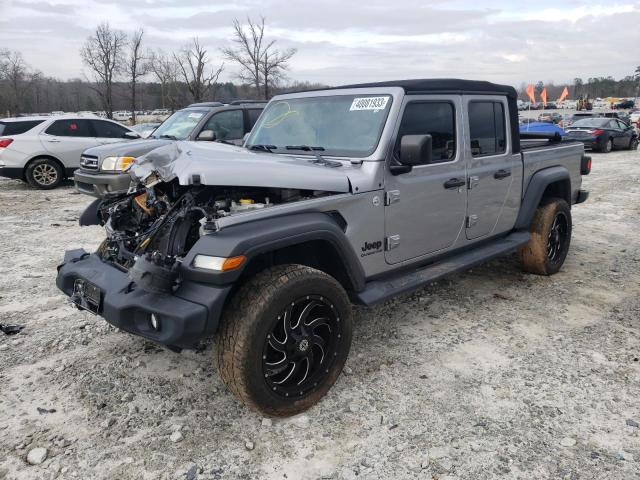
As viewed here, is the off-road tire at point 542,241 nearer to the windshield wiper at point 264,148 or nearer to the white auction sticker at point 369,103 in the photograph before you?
the white auction sticker at point 369,103

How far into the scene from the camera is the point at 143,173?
340 cm

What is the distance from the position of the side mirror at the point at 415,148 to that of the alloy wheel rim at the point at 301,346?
113 centimetres

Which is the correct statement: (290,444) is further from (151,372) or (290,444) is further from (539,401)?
A: (539,401)

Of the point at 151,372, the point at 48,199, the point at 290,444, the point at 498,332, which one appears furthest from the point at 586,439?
the point at 48,199

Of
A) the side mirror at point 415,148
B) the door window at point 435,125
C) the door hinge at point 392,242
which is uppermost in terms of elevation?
the door window at point 435,125

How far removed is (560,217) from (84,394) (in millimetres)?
5003

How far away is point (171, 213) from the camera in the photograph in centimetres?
325

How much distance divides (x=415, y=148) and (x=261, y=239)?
4.12 ft

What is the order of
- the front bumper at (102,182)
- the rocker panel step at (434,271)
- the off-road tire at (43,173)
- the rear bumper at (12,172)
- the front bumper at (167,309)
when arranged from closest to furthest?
the front bumper at (167,309), the rocker panel step at (434,271), the front bumper at (102,182), the rear bumper at (12,172), the off-road tire at (43,173)

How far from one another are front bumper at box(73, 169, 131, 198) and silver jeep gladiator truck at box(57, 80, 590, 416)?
4013 mm

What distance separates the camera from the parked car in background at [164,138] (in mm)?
7914

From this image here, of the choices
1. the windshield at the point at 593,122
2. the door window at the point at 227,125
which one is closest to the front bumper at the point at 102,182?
the door window at the point at 227,125

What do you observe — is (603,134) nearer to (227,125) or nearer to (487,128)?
(227,125)

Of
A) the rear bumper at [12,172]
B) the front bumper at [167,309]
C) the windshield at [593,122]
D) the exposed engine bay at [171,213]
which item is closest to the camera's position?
the front bumper at [167,309]
